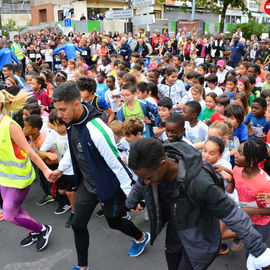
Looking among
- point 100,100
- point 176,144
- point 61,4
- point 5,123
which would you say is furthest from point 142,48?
point 61,4

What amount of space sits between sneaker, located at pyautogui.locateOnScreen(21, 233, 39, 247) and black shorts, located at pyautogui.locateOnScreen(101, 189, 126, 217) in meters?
1.27

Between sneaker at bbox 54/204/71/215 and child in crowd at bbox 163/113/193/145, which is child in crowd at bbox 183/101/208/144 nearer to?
child in crowd at bbox 163/113/193/145

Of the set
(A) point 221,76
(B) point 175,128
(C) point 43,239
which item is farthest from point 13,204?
(A) point 221,76

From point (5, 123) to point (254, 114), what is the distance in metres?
3.44

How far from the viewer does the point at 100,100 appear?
4812 millimetres

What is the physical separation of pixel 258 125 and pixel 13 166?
3443mm

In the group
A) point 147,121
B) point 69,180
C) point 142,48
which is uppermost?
point 142,48

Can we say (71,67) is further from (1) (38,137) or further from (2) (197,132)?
(2) (197,132)

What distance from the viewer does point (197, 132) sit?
4.26m

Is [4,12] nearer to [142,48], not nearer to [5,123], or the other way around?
[142,48]

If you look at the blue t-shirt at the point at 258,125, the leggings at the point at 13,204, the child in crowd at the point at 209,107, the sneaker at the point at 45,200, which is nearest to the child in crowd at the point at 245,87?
the child in crowd at the point at 209,107

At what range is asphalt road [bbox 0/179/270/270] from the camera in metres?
3.33

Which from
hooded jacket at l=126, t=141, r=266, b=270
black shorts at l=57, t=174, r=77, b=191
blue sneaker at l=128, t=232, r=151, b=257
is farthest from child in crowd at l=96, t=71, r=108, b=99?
hooded jacket at l=126, t=141, r=266, b=270

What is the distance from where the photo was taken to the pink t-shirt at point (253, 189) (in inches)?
110
